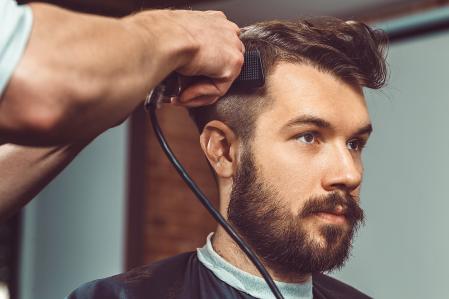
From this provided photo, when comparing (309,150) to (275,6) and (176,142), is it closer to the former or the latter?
(275,6)

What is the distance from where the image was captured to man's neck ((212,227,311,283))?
1.71 m

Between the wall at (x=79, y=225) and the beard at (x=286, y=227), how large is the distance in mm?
3001

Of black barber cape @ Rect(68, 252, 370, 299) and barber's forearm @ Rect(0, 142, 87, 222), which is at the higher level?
barber's forearm @ Rect(0, 142, 87, 222)

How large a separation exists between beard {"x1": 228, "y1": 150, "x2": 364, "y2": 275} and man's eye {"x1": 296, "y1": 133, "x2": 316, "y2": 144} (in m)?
0.12

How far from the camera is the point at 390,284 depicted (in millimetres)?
4102

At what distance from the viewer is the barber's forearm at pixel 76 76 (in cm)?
86

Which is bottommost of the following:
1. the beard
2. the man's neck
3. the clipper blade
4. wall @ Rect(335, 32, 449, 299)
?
wall @ Rect(335, 32, 449, 299)

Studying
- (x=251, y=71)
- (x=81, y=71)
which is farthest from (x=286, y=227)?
(x=81, y=71)

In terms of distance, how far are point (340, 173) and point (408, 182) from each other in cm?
257

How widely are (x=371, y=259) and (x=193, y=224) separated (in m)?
1.31

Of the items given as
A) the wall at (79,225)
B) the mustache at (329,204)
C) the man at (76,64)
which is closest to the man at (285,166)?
the mustache at (329,204)

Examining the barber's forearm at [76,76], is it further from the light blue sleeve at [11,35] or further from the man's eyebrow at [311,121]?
the man's eyebrow at [311,121]

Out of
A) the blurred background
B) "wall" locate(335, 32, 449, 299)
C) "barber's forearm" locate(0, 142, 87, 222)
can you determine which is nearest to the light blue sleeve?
"barber's forearm" locate(0, 142, 87, 222)

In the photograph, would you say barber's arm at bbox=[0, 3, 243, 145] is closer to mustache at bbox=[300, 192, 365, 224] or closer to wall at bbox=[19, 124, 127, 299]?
mustache at bbox=[300, 192, 365, 224]
